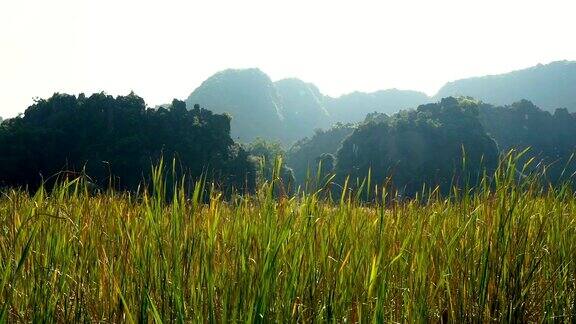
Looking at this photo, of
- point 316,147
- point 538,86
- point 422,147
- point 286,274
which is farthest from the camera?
point 538,86

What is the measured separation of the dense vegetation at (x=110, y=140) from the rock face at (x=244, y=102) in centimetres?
12881

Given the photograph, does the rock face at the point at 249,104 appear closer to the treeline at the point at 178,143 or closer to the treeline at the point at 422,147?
the treeline at the point at 422,147

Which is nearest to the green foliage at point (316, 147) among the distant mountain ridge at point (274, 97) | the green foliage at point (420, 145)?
the green foliage at point (420, 145)

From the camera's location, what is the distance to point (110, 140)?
30.5 metres

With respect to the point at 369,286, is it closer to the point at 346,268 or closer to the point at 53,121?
the point at 346,268

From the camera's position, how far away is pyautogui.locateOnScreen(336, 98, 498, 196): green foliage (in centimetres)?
4356

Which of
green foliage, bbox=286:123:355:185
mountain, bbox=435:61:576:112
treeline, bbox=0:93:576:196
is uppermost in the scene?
mountain, bbox=435:61:576:112

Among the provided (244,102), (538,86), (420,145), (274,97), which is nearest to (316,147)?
(420,145)

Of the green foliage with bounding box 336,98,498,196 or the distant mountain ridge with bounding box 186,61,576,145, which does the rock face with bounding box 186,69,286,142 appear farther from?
the green foliage with bounding box 336,98,498,196

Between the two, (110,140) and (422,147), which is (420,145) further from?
(110,140)

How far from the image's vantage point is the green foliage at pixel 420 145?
143ft

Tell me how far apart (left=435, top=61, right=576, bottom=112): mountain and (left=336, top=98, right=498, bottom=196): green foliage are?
12247cm

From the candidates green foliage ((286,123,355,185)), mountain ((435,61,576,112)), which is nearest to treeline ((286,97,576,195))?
green foliage ((286,123,355,185))

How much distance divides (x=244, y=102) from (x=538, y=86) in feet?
335
